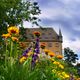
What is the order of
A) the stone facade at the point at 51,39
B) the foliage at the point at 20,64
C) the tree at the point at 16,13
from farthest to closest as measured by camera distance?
the stone facade at the point at 51,39 < the tree at the point at 16,13 < the foliage at the point at 20,64

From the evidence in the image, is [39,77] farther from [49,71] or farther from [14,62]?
[49,71]

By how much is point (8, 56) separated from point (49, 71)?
932 mm

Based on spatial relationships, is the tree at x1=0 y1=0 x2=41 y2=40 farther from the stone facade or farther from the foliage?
the stone facade

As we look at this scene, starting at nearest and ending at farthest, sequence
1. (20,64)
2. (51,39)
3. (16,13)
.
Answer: (20,64) < (16,13) < (51,39)

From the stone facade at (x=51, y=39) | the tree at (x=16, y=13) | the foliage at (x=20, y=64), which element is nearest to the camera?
the foliage at (x=20, y=64)

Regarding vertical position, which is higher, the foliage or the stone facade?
the stone facade

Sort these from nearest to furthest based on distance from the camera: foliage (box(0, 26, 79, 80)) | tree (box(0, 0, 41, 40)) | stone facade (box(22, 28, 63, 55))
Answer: foliage (box(0, 26, 79, 80)) < tree (box(0, 0, 41, 40)) < stone facade (box(22, 28, 63, 55))

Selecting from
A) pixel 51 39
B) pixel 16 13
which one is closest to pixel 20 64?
pixel 16 13

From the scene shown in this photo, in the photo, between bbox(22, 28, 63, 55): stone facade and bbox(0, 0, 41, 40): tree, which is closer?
bbox(0, 0, 41, 40): tree

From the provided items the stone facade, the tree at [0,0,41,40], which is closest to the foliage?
the tree at [0,0,41,40]

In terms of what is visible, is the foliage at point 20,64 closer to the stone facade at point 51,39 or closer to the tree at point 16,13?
the tree at point 16,13

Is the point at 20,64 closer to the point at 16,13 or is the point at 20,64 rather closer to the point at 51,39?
the point at 16,13

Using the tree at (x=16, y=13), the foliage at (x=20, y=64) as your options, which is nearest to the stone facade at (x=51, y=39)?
the tree at (x=16, y=13)

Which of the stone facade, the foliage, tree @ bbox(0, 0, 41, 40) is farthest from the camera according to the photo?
the stone facade
